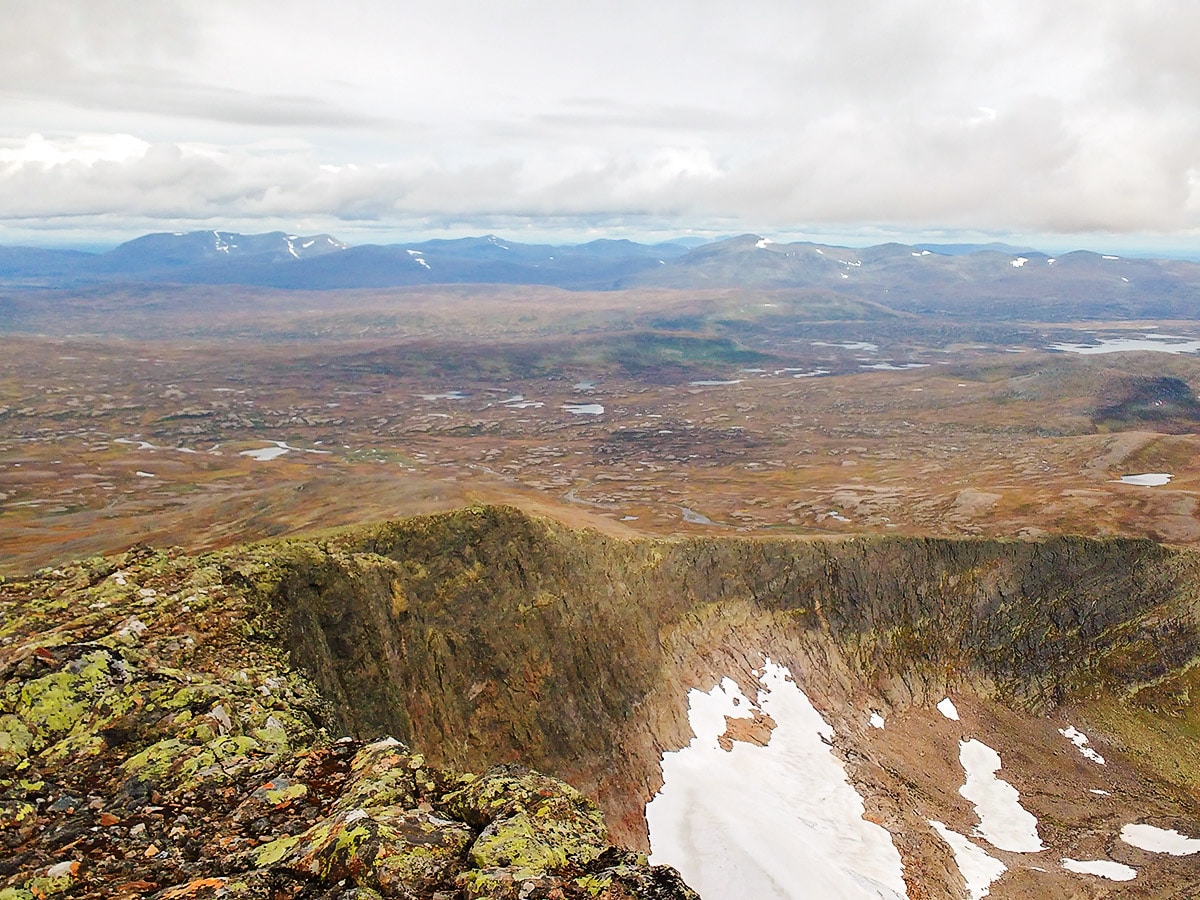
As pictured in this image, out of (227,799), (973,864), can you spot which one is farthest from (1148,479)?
(227,799)

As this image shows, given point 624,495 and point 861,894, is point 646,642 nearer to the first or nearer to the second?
point 861,894

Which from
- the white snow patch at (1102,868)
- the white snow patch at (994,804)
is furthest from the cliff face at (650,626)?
the white snow patch at (1102,868)

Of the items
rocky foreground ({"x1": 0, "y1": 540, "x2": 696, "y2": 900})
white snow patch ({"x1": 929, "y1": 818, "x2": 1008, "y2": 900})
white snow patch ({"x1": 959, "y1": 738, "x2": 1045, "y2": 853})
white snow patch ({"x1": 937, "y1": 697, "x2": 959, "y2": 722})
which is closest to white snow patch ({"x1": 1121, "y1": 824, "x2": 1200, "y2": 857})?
white snow patch ({"x1": 959, "y1": 738, "x2": 1045, "y2": 853})

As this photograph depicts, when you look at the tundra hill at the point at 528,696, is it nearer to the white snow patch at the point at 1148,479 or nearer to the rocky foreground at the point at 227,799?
the rocky foreground at the point at 227,799

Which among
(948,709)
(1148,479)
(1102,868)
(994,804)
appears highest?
(1102,868)

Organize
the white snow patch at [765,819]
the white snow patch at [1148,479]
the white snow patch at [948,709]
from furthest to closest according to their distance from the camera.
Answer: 1. the white snow patch at [1148,479]
2. the white snow patch at [948,709]
3. the white snow patch at [765,819]

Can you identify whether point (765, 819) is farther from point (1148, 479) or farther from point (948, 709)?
point (1148, 479)

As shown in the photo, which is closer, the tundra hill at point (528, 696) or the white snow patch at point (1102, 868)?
the tundra hill at point (528, 696)

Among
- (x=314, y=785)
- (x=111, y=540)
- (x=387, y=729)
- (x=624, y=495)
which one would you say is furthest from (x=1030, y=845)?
(x=624, y=495)
